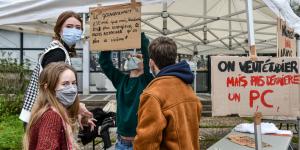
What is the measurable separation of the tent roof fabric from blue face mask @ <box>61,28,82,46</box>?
0.93 m

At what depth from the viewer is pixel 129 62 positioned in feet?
12.8

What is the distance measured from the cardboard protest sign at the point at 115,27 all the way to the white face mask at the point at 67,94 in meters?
1.35

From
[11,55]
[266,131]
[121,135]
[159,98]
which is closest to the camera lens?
[159,98]

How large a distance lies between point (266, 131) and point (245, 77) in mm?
2665

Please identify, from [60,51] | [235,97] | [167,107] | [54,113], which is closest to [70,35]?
[60,51]

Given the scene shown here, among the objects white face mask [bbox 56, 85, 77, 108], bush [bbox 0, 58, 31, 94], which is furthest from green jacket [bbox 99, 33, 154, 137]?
bush [bbox 0, 58, 31, 94]

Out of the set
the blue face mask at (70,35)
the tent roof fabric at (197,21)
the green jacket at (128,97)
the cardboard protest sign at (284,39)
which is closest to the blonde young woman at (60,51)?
the blue face mask at (70,35)

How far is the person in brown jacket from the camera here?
9.41ft

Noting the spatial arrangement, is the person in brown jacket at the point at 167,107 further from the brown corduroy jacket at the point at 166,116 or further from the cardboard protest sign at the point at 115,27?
the cardboard protest sign at the point at 115,27

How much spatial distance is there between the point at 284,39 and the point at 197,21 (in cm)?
701

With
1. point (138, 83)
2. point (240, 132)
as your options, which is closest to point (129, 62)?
point (138, 83)

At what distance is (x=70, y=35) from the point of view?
11.2 ft

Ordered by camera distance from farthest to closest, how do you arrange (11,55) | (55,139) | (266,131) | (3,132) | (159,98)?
(11,55)
(3,132)
(266,131)
(159,98)
(55,139)

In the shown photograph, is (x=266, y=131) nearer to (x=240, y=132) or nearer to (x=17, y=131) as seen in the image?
(x=240, y=132)
